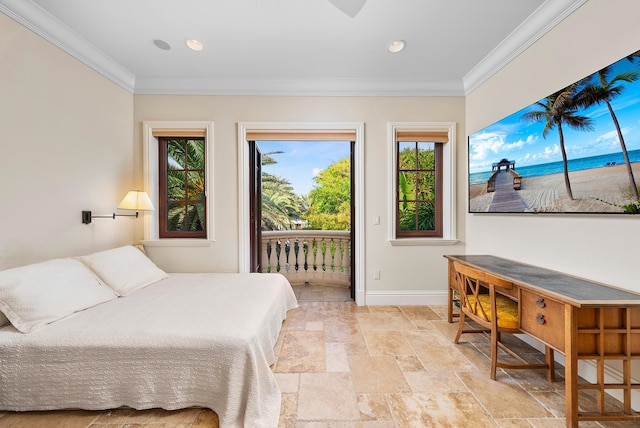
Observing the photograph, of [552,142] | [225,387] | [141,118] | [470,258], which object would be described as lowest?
[225,387]

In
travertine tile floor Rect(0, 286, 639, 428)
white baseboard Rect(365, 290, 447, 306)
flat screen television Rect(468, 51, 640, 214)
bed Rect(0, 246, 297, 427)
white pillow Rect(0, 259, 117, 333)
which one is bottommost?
travertine tile floor Rect(0, 286, 639, 428)

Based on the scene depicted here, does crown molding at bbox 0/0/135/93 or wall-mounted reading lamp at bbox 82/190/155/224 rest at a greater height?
crown molding at bbox 0/0/135/93

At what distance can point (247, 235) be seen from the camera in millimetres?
3363

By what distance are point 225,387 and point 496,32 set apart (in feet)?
11.4

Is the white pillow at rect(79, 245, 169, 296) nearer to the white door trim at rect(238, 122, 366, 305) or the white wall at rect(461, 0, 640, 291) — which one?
the white door trim at rect(238, 122, 366, 305)

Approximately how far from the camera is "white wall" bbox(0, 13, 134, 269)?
200cm

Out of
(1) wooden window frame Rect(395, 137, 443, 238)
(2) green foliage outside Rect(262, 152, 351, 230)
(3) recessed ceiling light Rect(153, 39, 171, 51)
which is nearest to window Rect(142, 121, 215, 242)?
(3) recessed ceiling light Rect(153, 39, 171, 51)

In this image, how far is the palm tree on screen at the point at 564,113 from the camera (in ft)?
6.05

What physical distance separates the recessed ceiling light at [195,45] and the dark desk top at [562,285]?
3.21 m

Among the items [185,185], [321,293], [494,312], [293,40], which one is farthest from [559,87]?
[185,185]

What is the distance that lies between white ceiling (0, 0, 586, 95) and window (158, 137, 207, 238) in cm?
68

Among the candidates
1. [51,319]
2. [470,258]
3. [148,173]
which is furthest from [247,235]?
[470,258]

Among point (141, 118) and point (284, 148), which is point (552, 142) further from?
point (284, 148)

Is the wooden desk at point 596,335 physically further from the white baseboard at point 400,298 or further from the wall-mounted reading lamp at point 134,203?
the wall-mounted reading lamp at point 134,203
